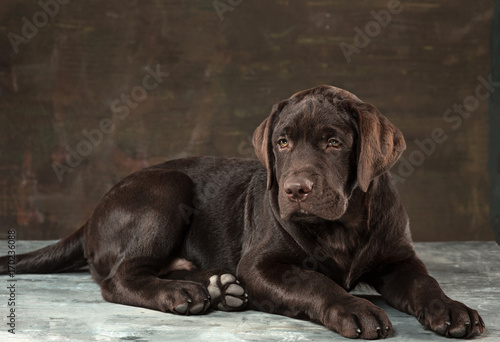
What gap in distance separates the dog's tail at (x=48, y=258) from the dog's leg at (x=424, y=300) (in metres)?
2.11

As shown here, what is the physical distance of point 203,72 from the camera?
6883mm

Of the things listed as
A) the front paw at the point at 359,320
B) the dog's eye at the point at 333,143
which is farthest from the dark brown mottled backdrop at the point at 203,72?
the front paw at the point at 359,320

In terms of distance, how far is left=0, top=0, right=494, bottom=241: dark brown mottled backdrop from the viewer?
684 centimetres

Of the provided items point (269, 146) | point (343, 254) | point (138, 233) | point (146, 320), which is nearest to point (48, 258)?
point (138, 233)

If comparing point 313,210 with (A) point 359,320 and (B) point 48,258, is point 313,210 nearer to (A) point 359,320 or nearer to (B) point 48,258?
(A) point 359,320

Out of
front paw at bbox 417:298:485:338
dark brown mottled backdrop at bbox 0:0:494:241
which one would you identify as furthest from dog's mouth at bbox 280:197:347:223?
dark brown mottled backdrop at bbox 0:0:494:241

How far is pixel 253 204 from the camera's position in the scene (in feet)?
14.4

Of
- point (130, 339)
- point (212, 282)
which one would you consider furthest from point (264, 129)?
point (130, 339)

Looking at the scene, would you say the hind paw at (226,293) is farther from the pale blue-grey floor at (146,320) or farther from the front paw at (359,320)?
the front paw at (359,320)

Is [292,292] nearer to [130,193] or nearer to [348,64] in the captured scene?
[130,193]

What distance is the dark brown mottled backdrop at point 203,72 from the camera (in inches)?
Result: 269

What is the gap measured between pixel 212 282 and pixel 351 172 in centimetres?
101

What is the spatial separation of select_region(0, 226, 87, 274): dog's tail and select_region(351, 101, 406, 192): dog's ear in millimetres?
2187

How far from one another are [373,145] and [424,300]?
848 mm
